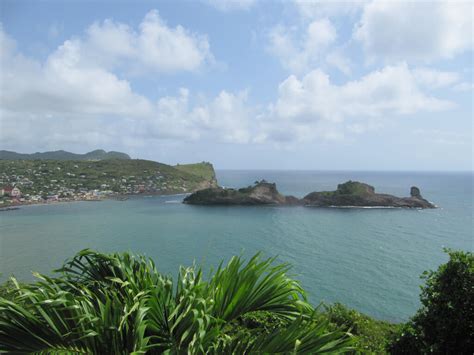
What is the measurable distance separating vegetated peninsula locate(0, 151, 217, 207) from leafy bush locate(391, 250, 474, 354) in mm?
90149

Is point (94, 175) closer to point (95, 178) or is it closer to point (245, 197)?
point (95, 178)

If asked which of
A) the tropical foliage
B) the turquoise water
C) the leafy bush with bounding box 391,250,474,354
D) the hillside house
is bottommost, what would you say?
the turquoise water

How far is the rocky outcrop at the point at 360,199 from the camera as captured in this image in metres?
70.2

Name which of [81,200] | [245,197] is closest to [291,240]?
[245,197]

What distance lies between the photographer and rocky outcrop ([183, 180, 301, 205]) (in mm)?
75375

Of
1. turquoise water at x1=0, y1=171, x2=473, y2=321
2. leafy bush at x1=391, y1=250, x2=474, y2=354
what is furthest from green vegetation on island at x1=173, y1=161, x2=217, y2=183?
leafy bush at x1=391, y1=250, x2=474, y2=354

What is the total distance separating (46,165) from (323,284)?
4708 inches

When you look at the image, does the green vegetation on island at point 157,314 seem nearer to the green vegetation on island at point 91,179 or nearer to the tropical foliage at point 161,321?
the tropical foliage at point 161,321

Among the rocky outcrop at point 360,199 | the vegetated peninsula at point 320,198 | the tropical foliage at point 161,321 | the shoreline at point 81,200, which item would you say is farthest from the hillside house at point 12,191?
the tropical foliage at point 161,321

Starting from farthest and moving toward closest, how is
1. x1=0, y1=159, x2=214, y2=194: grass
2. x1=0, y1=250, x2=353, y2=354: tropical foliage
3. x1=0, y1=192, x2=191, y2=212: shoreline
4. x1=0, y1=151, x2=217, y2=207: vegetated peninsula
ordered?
x1=0, y1=159, x2=214, y2=194: grass
x1=0, y1=151, x2=217, y2=207: vegetated peninsula
x1=0, y1=192, x2=191, y2=212: shoreline
x1=0, y1=250, x2=353, y2=354: tropical foliage

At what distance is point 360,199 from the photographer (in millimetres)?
71562

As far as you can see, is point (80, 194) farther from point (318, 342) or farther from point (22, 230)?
point (318, 342)

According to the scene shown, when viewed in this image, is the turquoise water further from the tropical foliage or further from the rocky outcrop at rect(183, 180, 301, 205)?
the tropical foliage

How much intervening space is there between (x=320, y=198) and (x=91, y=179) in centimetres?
7809
